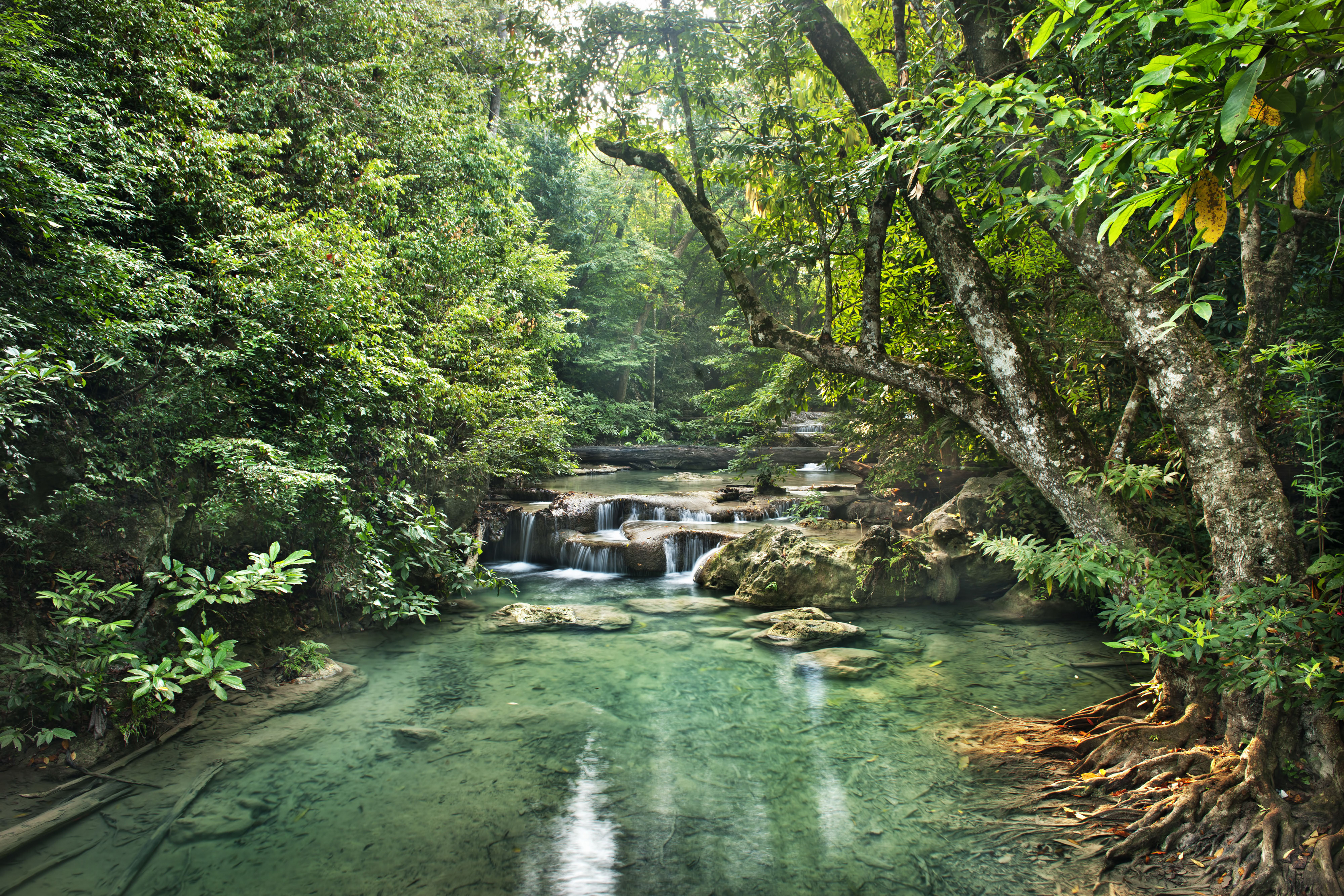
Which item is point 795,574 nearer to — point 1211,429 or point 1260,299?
point 1211,429

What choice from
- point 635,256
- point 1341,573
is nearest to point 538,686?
point 1341,573

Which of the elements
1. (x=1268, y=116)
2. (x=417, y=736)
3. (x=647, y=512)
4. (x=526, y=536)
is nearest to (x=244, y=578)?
(x=417, y=736)

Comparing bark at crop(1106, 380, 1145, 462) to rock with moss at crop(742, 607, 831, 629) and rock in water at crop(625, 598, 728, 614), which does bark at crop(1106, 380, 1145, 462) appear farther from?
rock in water at crop(625, 598, 728, 614)

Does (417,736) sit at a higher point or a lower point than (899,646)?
lower

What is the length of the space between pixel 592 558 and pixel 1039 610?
6.33 meters

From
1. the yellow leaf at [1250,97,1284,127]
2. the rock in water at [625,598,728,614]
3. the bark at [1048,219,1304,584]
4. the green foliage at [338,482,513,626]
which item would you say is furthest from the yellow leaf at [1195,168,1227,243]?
the rock in water at [625,598,728,614]

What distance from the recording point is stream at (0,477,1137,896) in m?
3.26

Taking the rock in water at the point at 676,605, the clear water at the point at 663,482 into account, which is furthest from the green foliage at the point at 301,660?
the clear water at the point at 663,482

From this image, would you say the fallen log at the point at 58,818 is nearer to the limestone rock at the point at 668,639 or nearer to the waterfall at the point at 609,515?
the limestone rock at the point at 668,639

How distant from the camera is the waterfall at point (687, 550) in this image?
10.0 m

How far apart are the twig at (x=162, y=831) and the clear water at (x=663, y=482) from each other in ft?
34.1

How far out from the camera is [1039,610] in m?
7.19

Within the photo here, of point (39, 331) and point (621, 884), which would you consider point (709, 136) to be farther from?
point (621, 884)

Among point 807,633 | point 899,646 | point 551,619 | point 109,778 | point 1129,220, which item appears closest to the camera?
point 1129,220
